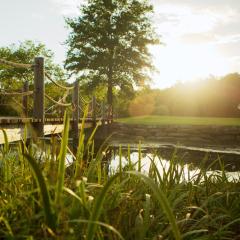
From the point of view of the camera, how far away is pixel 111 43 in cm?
2588

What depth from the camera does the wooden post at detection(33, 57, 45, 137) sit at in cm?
651

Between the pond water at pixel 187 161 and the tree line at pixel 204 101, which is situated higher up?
the tree line at pixel 204 101

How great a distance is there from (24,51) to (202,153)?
86.4ft

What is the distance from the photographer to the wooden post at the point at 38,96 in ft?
21.4

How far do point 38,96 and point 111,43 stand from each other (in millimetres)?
19721

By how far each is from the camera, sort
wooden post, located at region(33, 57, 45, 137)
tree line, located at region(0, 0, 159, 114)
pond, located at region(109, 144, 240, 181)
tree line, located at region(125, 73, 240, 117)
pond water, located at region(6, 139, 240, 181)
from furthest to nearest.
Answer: tree line, located at region(125, 73, 240, 117) < tree line, located at region(0, 0, 159, 114) < wooden post, located at region(33, 57, 45, 137) < pond water, located at region(6, 139, 240, 181) < pond, located at region(109, 144, 240, 181)

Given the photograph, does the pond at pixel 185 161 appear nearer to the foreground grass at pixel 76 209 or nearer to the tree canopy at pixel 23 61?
the foreground grass at pixel 76 209

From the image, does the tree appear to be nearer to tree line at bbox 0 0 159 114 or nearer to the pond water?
tree line at bbox 0 0 159 114

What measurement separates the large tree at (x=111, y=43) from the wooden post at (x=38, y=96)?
1830 centimetres

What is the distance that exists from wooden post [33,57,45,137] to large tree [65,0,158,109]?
60.0 ft

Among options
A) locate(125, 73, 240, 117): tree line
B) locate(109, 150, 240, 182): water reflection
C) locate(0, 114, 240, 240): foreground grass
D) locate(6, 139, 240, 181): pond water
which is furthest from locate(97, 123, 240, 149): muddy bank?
locate(0, 114, 240, 240): foreground grass

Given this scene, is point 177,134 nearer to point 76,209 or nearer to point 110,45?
point 110,45

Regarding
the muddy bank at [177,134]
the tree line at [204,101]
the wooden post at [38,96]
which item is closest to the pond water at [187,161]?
the wooden post at [38,96]

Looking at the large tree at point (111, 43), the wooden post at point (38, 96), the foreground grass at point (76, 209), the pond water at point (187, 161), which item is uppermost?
the large tree at point (111, 43)
